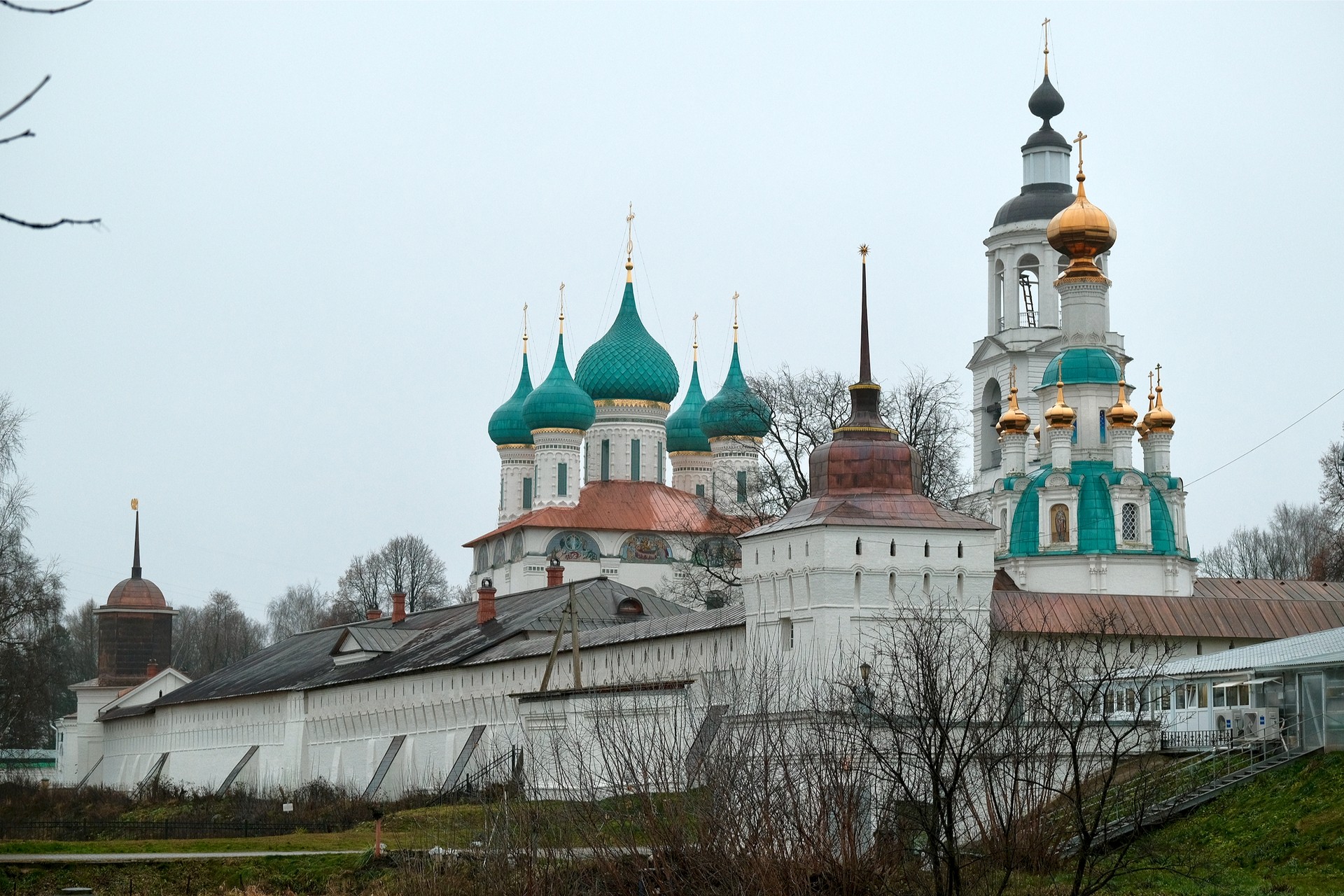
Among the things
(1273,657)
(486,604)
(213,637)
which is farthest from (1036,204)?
(213,637)

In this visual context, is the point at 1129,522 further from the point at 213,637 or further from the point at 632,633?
the point at 213,637

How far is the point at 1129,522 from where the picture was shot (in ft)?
133

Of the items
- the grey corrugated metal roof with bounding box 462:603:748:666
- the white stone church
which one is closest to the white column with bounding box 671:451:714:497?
the white stone church

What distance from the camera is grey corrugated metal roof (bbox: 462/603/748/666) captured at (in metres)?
30.4

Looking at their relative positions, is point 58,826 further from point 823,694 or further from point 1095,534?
point 1095,534

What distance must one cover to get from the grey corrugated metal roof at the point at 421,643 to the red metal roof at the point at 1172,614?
717cm

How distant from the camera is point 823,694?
2605 cm

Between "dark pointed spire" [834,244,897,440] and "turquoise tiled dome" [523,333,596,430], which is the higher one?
"turquoise tiled dome" [523,333,596,430]

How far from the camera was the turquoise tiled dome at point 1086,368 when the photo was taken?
42.6m

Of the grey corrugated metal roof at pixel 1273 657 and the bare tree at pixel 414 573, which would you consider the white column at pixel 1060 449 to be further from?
the bare tree at pixel 414 573

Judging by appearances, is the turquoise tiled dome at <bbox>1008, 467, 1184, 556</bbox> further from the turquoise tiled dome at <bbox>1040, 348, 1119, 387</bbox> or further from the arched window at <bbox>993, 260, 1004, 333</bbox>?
the arched window at <bbox>993, 260, 1004, 333</bbox>

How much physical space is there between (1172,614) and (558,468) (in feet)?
98.7

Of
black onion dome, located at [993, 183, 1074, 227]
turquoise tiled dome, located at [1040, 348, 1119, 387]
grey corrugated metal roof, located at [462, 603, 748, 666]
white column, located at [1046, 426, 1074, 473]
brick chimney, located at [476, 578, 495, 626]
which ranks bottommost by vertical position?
grey corrugated metal roof, located at [462, 603, 748, 666]

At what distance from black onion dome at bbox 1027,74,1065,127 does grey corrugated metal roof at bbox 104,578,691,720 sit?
20403 millimetres
